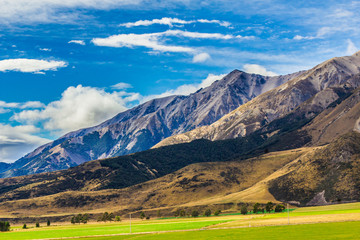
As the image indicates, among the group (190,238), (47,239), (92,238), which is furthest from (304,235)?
(47,239)

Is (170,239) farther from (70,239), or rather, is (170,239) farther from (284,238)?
(70,239)

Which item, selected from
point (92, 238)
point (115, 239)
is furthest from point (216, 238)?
point (92, 238)

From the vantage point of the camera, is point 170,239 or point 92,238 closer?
point 170,239

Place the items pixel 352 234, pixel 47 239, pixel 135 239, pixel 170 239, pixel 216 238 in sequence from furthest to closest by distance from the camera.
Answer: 1. pixel 47 239
2. pixel 135 239
3. pixel 170 239
4. pixel 216 238
5. pixel 352 234

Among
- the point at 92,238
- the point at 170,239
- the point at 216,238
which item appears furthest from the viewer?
the point at 92,238

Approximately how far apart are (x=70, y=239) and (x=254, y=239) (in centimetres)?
5964

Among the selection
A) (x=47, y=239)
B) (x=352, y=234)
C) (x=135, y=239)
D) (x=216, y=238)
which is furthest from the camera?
(x=47, y=239)

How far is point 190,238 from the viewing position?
317ft

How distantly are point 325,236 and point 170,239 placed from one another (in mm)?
35671

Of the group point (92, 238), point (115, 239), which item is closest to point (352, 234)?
point (115, 239)

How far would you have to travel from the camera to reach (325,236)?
79.3 m

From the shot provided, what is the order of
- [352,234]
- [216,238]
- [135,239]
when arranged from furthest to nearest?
[135,239] < [216,238] < [352,234]

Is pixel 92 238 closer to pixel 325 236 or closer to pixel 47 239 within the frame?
pixel 47 239

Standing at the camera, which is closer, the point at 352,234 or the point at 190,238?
the point at 352,234
